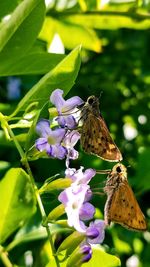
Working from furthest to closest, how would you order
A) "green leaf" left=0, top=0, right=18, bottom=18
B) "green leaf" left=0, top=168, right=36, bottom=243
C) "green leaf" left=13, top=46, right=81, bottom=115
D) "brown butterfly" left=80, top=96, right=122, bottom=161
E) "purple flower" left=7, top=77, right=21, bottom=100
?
1. "purple flower" left=7, top=77, right=21, bottom=100
2. "green leaf" left=0, top=0, right=18, bottom=18
3. "brown butterfly" left=80, top=96, right=122, bottom=161
4. "green leaf" left=13, top=46, right=81, bottom=115
5. "green leaf" left=0, top=168, right=36, bottom=243

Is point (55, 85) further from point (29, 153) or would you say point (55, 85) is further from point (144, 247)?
point (144, 247)

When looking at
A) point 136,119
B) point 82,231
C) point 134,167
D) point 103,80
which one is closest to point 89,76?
point 103,80

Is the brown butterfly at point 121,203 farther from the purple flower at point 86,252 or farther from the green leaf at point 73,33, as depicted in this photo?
the green leaf at point 73,33

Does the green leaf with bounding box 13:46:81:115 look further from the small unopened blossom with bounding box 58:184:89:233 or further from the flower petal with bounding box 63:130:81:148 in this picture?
the small unopened blossom with bounding box 58:184:89:233

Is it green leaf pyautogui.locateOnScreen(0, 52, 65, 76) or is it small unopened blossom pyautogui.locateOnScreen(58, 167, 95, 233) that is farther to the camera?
green leaf pyautogui.locateOnScreen(0, 52, 65, 76)

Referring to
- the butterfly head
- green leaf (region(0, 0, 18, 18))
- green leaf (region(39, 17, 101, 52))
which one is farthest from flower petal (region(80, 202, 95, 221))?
green leaf (region(39, 17, 101, 52))

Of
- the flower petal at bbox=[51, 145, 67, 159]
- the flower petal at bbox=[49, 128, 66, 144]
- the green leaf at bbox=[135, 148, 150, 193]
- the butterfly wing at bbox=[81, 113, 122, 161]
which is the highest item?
the flower petal at bbox=[49, 128, 66, 144]
